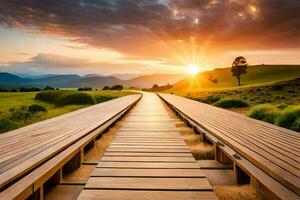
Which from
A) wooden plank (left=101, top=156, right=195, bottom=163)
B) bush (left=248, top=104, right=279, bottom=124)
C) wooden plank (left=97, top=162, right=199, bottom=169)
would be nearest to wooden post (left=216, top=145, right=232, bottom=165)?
wooden plank (left=101, top=156, right=195, bottom=163)

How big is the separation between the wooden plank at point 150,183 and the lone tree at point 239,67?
83.2 meters

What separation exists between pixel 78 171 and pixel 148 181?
6.28 ft

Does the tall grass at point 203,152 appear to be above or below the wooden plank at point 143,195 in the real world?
below

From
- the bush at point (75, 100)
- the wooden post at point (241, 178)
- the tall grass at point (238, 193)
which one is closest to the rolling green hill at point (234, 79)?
the bush at point (75, 100)

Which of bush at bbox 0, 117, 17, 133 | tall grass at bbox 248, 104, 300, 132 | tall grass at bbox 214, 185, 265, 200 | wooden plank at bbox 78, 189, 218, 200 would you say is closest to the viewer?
Answer: wooden plank at bbox 78, 189, 218, 200

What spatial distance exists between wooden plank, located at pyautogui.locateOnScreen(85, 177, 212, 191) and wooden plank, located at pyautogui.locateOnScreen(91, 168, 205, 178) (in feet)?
0.48

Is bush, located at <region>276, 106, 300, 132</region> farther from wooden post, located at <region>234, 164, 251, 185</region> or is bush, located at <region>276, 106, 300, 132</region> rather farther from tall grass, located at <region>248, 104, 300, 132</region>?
wooden post, located at <region>234, 164, 251, 185</region>

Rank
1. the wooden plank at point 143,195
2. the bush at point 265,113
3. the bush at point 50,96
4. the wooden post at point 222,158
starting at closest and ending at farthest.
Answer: the wooden plank at point 143,195 < the wooden post at point 222,158 < the bush at point 265,113 < the bush at point 50,96

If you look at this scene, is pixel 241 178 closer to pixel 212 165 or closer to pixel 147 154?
pixel 212 165

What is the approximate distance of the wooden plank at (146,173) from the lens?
3.78 metres

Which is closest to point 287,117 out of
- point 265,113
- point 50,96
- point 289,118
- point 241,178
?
point 289,118

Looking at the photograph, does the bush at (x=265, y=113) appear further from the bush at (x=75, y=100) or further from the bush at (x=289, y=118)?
the bush at (x=75, y=100)

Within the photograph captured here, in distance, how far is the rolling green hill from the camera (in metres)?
83.7

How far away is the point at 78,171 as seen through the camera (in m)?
4.89
